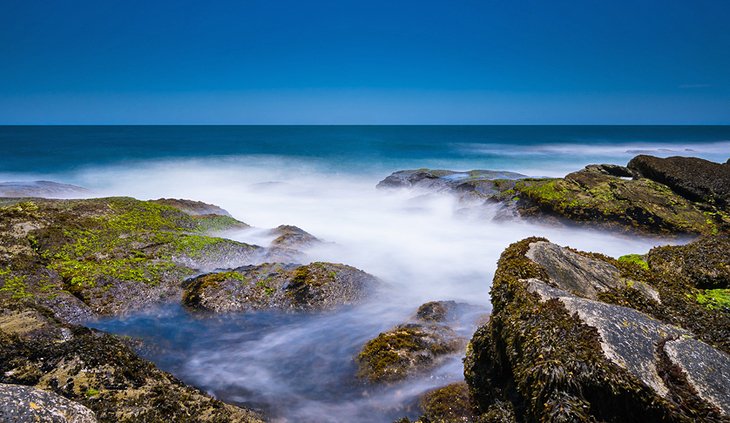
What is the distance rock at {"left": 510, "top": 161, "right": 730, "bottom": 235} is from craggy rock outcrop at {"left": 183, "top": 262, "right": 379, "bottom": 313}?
24.1ft

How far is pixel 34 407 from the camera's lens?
2492 mm

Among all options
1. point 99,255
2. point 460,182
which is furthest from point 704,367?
A: point 460,182

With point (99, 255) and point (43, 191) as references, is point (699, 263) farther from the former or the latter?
point (43, 191)

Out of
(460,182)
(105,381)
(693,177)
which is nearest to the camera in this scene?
(105,381)

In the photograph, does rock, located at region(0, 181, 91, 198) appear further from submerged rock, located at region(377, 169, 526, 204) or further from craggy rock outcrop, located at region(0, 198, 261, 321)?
submerged rock, located at region(377, 169, 526, 204)

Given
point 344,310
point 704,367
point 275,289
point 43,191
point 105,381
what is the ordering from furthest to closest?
1. point 43,191
2. point 275,289
3. point 344,310
4. point 105,381
5. point 704,367

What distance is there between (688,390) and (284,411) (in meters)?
3.80

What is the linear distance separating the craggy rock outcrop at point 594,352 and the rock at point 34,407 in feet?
10.1

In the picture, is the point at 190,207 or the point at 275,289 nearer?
the point at 275,289

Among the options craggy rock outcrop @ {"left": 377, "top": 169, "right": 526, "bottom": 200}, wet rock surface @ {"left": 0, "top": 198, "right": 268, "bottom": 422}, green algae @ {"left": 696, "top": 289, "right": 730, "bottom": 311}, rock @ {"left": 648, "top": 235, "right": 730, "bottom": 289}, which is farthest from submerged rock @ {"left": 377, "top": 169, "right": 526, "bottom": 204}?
green algae @ {"left": 696, "top": 289, "right": 730, "bottom": 311}

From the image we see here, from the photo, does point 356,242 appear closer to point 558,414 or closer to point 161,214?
point 161,214

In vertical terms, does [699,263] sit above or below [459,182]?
below

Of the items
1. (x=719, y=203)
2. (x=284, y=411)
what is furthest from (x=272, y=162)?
(x=284, y=411)

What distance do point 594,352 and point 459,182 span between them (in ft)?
50.1
